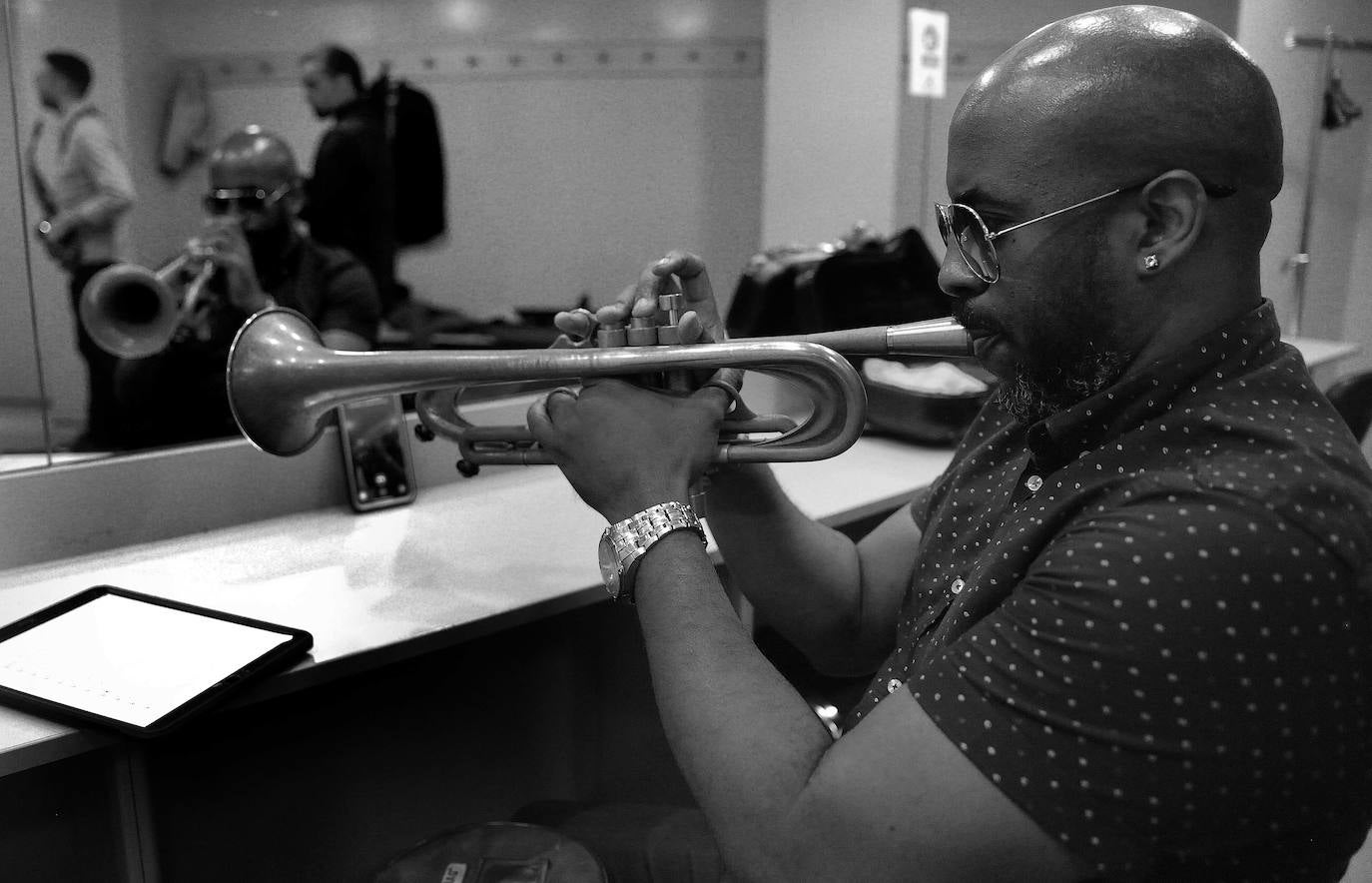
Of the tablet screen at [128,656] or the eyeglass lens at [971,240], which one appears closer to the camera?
the eyeglass lens at [971,240]

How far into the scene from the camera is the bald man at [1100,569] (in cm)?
73

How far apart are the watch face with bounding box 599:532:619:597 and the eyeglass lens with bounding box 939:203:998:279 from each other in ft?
1.26

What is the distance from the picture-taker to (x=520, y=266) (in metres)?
5.00

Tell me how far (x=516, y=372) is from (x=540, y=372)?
0.09ft

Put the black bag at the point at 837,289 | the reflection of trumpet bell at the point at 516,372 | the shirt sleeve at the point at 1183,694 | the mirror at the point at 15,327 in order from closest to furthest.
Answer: the shirt sleeve at the point at 1183,694 → the reflection of trumpet bell at the point at 516,372 → the mirror at the point at 15,327 → the black bag at the point at 837,289

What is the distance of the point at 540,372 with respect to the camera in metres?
1.11

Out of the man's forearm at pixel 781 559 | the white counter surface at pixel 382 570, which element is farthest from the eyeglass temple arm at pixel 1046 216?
the white counter surface at pixel 382 570

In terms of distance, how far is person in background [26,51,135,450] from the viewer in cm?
222

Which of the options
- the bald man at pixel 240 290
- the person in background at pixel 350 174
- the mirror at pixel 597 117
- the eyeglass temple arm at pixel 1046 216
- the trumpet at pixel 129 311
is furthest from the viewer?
the mirror at pixel 597 117

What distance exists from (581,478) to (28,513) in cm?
91

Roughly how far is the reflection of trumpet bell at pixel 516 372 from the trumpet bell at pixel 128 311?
71 centimetres

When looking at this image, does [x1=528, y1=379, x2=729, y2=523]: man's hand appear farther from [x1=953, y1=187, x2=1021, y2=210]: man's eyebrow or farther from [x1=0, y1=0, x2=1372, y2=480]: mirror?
[x1=0, y1=0, x2=1372, y2=480]: mirror

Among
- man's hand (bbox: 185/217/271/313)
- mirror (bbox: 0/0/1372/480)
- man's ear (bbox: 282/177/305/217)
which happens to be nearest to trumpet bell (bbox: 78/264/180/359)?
man's hand (bbox: 185/217/271/313)

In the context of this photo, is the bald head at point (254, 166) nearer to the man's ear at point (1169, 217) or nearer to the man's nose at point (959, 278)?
the man's nose at point (959, 278)
